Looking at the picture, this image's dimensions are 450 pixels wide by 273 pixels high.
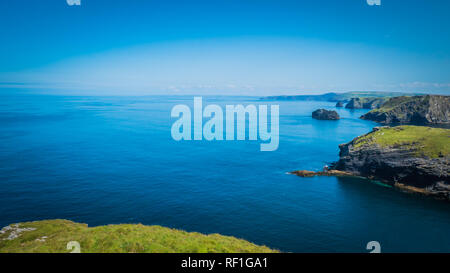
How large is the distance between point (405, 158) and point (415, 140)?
34.7 feet

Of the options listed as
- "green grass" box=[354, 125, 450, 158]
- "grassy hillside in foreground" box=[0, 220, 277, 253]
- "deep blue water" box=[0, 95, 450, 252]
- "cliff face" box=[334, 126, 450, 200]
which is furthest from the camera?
"green grass" box=[354, 125, 450, 158]

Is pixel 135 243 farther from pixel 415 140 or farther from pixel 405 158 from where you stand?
pixel 415 140

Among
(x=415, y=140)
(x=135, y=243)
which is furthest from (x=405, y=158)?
(x=135, y=243)

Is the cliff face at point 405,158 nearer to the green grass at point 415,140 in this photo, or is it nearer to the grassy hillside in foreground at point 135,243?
the green grass at point 415,140

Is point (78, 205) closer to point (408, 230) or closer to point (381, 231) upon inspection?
point (381, 231)

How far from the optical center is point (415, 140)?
8094 centimetres

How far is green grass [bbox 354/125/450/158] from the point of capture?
73.7 m

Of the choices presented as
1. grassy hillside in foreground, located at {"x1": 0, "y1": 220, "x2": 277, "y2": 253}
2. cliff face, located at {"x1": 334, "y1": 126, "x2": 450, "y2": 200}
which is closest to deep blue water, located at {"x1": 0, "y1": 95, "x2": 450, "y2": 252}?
cliff face, located at {"x1": 334, "y1": 126, "x2": 450, "y2": 200}

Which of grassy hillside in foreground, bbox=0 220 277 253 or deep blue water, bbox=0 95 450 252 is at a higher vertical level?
grassy hillside in foreground, bbox=0 220 277 253

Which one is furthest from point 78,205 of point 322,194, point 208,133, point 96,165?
point 208,133

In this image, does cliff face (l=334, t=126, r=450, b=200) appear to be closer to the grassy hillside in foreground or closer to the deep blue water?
the deep blue water
